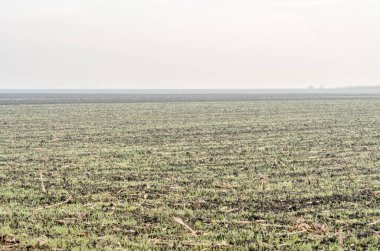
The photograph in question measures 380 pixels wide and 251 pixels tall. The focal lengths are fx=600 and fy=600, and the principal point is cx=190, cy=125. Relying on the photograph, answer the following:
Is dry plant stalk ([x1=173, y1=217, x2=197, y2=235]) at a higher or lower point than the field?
higher

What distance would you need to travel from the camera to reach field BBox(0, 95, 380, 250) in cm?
714

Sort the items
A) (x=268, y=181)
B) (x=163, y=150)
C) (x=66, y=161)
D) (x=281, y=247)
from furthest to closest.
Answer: (x=163, y=150) < (x=66, y=161) < (x=268, y=181) < (x=281, y=247)

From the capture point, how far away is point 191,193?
9.70m

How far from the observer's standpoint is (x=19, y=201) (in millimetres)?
9266

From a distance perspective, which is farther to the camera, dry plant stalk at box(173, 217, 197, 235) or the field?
dry plant stalk at box(173, 217, 197, 235)

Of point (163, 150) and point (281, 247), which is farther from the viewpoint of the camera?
point (163, 150)

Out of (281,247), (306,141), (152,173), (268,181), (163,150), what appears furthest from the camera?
(306,141)

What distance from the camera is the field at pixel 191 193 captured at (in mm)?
7137

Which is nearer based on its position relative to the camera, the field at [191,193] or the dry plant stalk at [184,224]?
the field at [191,193]

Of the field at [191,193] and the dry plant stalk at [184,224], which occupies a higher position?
the dry plant stalk at [184,224]

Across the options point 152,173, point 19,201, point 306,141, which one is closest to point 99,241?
point 19,201

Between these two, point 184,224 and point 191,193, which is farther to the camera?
point 191,193

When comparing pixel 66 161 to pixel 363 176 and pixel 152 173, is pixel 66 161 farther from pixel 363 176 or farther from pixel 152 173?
pixel 363 176

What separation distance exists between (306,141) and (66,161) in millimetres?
7553
